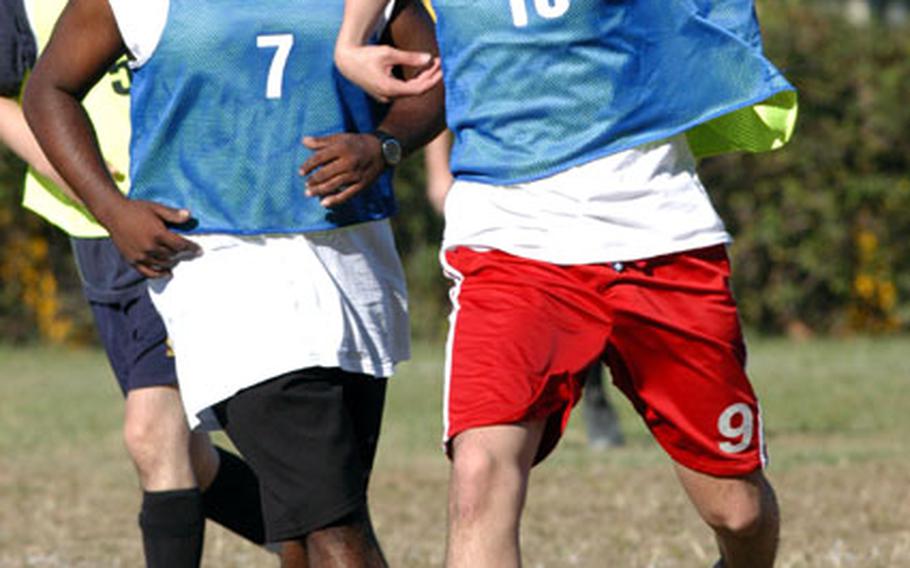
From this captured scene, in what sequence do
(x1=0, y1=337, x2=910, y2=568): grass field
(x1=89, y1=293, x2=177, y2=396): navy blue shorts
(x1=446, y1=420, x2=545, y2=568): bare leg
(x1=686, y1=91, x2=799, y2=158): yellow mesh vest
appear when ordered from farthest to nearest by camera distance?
(x1=0, y1=337, x2=910, y2=568): grass field → (x1=89, y1=293, x2=177, y2=396): navy blue shorts → (x1=686, y1=91, x2=799, y2=158): yellow mesh vest → (x1=446, y1=420, x2=545, y2=568): bare leg

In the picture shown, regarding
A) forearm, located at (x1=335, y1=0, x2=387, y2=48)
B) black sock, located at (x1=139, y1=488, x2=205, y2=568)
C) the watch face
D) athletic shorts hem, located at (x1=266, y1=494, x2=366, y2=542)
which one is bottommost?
black sock, located at (x1=139, y1=488, x2=205, y2=568)

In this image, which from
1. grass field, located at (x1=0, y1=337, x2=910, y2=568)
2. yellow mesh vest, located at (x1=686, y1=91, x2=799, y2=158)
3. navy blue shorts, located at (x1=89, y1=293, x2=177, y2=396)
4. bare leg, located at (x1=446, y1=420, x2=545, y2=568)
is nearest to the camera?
bare leg, located at (x1=446, y1=420, x2=545, y2=568)

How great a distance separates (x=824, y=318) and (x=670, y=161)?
14067 millimetres

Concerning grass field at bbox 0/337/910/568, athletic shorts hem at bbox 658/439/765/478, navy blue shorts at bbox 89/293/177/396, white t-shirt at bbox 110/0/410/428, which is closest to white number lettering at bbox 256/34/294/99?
white t-shirt at bbox 110/0/410/428

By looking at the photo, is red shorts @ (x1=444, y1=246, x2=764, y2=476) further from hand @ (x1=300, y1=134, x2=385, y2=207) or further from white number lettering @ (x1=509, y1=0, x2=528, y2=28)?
white number lettering @ (x1=509, y1=0, x2=528, y2=28)

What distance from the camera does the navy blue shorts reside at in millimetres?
5711

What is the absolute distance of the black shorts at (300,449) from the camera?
4656 millimetres

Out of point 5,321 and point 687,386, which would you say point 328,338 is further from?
point 5,321

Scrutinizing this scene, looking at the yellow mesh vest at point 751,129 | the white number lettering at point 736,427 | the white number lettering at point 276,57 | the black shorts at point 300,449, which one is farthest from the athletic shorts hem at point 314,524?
the yellow mesh vest at point 751,129

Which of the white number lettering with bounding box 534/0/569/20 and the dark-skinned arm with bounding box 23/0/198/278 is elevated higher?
the white number lettering with bounding box 534/0/569/20

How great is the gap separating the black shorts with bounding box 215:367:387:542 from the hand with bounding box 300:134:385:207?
422 mm

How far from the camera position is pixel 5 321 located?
1852 centimetres

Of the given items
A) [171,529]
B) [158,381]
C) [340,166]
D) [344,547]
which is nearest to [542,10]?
[340,166]

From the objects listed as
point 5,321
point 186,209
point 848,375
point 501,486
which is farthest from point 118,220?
point 5,321
